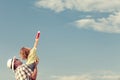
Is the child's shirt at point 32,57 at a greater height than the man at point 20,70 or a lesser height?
greater

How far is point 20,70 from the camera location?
53.0ft

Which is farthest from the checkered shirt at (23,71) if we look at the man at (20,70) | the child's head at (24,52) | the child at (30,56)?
the child's head at (24,52)

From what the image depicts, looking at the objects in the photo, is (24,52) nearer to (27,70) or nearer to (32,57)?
(32,57)

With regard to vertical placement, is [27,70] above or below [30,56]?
below

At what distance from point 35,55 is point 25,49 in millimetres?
505

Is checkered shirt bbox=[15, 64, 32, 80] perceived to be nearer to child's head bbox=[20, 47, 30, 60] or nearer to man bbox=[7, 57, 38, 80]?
man bbox=[7, 57, 38, 80]

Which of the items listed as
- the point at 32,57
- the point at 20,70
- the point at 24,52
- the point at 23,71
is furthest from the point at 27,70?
the point at 24,52

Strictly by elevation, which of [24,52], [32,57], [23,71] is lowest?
[23,71]

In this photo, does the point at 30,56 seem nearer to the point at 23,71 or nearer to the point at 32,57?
the point at 32,57

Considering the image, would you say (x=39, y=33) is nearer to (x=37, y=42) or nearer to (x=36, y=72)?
(x=37, y=42)

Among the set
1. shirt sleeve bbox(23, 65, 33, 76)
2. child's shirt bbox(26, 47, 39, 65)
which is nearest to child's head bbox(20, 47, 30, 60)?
child's shirt bbox(26, 47, 39, 65)

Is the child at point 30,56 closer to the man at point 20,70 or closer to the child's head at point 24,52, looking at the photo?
the child's head at point 24,52

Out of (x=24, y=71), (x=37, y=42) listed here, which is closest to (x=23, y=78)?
(x=24, y=71)

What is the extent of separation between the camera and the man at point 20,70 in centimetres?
1608
